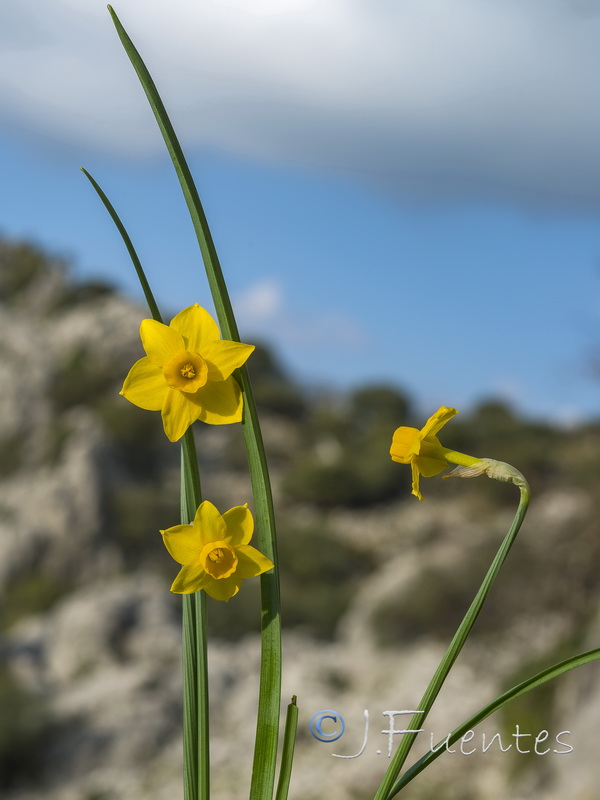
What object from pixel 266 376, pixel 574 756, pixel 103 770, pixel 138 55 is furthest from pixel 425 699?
pixel 266 376

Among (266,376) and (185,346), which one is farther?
(266,376)

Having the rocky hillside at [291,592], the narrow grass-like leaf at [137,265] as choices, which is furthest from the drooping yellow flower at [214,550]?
the rocky hillside at [291,592]

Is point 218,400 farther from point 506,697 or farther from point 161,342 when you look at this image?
point 506,697

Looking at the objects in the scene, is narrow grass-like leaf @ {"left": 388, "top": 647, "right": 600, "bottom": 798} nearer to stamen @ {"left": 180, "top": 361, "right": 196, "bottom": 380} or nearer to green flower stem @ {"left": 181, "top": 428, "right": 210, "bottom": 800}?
green flower stem @ {"left": 181, "top": 428, "right": 210, "bottom": 800}

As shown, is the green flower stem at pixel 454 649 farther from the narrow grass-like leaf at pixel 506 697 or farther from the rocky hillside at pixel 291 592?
the rocky hillside at pixel 291 592

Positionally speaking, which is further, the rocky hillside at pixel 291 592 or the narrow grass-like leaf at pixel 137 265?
the rocky hillside at pixel 291 592

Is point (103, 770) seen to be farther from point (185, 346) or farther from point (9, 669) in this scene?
point (185, 346)
